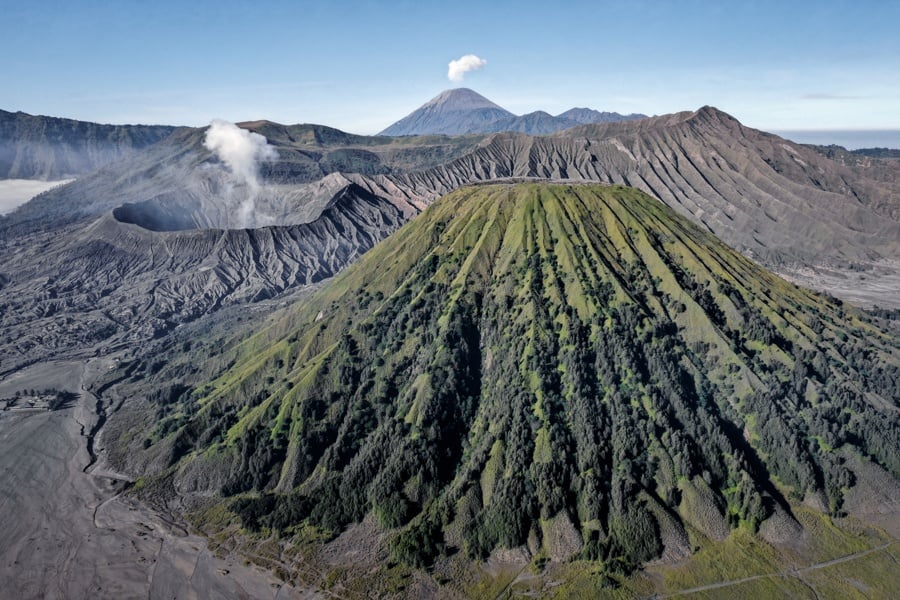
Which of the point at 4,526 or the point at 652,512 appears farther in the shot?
the point at 4,526

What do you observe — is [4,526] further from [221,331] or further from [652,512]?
[652,512]

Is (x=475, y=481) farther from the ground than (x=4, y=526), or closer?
farther from the ground

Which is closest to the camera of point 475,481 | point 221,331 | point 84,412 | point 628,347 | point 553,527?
point 553,527

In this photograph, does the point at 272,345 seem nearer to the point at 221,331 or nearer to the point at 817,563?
the point at 221,331

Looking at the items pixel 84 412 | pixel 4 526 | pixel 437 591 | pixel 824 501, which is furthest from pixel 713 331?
pixel 84 412

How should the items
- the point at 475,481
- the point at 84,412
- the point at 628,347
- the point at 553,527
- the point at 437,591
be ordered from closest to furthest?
1. the point at 437,591
2. the point at 553,527
3. the point at 475,481
4. the point at 628,347
5. the point at 84,412

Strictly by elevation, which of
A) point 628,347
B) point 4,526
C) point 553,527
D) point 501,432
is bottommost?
point 4,526
